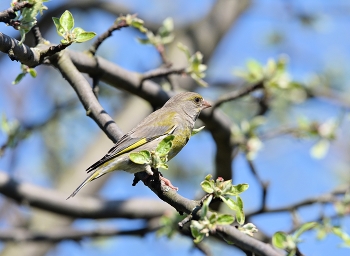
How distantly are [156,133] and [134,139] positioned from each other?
0.41 meters

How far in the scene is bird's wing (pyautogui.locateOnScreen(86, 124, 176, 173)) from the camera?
4.98m

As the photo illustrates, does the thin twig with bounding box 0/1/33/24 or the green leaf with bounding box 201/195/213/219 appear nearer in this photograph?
the green leaf with bounding box 201/195/213/219

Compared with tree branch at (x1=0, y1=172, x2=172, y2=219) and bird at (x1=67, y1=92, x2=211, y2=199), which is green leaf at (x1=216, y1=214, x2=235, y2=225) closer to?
bird at (x1=67, y1=92, x2=211, y2=199)

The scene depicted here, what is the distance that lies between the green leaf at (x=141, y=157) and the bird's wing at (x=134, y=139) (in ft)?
4.53

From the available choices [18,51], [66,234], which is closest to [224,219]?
[18,51]

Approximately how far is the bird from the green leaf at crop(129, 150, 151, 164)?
946 mm

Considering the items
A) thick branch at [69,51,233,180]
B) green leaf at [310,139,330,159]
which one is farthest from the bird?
green leaf at [310,139,330,159]

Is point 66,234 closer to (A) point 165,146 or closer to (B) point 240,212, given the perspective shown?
(B) point 240,212

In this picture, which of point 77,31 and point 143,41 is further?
point 143,41

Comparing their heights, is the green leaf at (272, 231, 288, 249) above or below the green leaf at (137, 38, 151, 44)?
below

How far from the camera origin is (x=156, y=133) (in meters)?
5.69

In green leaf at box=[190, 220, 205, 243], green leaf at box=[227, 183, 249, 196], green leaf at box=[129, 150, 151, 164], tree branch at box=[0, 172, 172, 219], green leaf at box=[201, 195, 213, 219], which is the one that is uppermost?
green leaf at box=[129, 150, 151, 164]

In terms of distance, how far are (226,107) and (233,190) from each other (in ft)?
25.8

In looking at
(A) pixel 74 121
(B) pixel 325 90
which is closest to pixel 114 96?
(A) pixel 74 121
